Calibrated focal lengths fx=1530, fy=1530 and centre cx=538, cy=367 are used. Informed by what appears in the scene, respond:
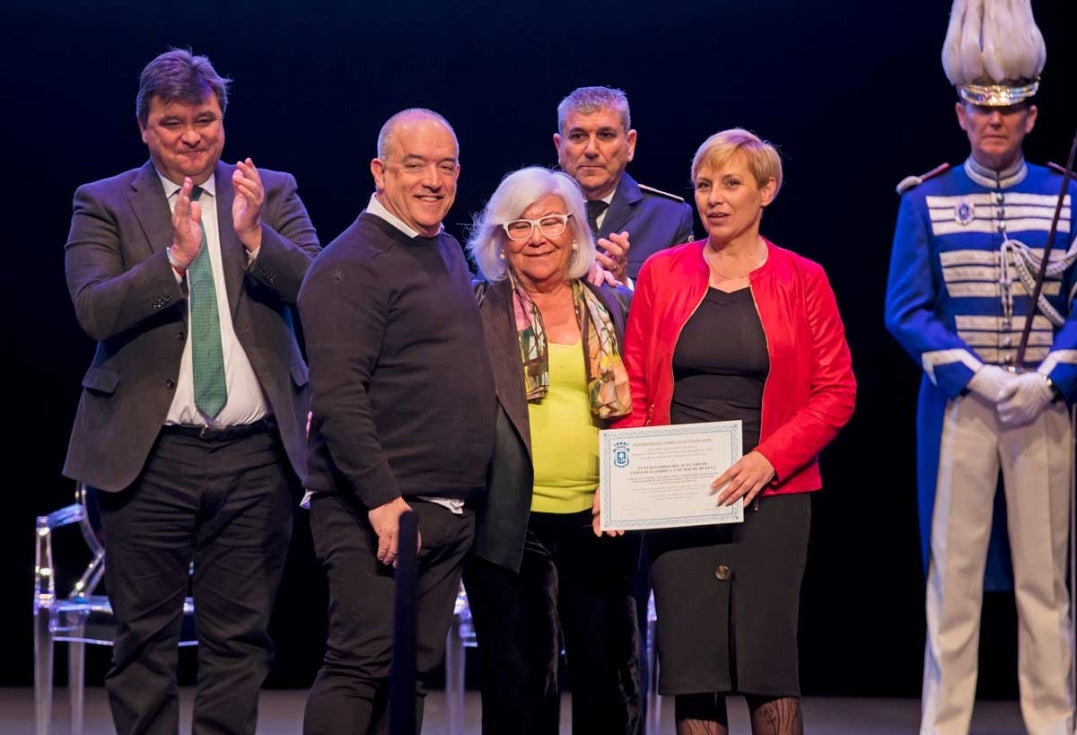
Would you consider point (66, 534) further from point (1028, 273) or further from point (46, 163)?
point (1028, 273)

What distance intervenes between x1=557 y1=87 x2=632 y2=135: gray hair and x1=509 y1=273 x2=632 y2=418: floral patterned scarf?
2.79 ft

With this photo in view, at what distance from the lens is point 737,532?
347 cm

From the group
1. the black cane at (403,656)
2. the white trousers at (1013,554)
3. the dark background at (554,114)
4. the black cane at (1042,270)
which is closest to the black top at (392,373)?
the black cane at (403,656)

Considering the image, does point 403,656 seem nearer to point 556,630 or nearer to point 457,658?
point 556,630

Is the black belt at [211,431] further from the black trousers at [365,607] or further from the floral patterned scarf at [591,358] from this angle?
the floral patterned scarf at [591,358]

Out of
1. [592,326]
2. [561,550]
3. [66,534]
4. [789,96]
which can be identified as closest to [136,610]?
[561,550]

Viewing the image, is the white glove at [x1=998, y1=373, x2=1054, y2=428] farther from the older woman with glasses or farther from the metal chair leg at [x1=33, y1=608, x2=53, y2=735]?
the metal chair leg at [x1=33, y1=608, x2=53, y2=735]

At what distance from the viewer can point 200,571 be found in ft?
12.6

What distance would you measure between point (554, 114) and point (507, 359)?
83.2 inches

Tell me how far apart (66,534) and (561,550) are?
2715 mm

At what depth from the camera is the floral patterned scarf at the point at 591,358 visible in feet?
11.4

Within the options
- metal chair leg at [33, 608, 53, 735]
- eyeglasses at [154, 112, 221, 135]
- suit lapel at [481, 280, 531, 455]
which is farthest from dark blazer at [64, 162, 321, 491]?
metal chair leg at [33, 608, 53, 735]

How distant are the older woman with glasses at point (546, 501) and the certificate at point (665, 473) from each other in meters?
0.12

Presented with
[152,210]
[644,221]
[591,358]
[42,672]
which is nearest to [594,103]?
[644,221]
